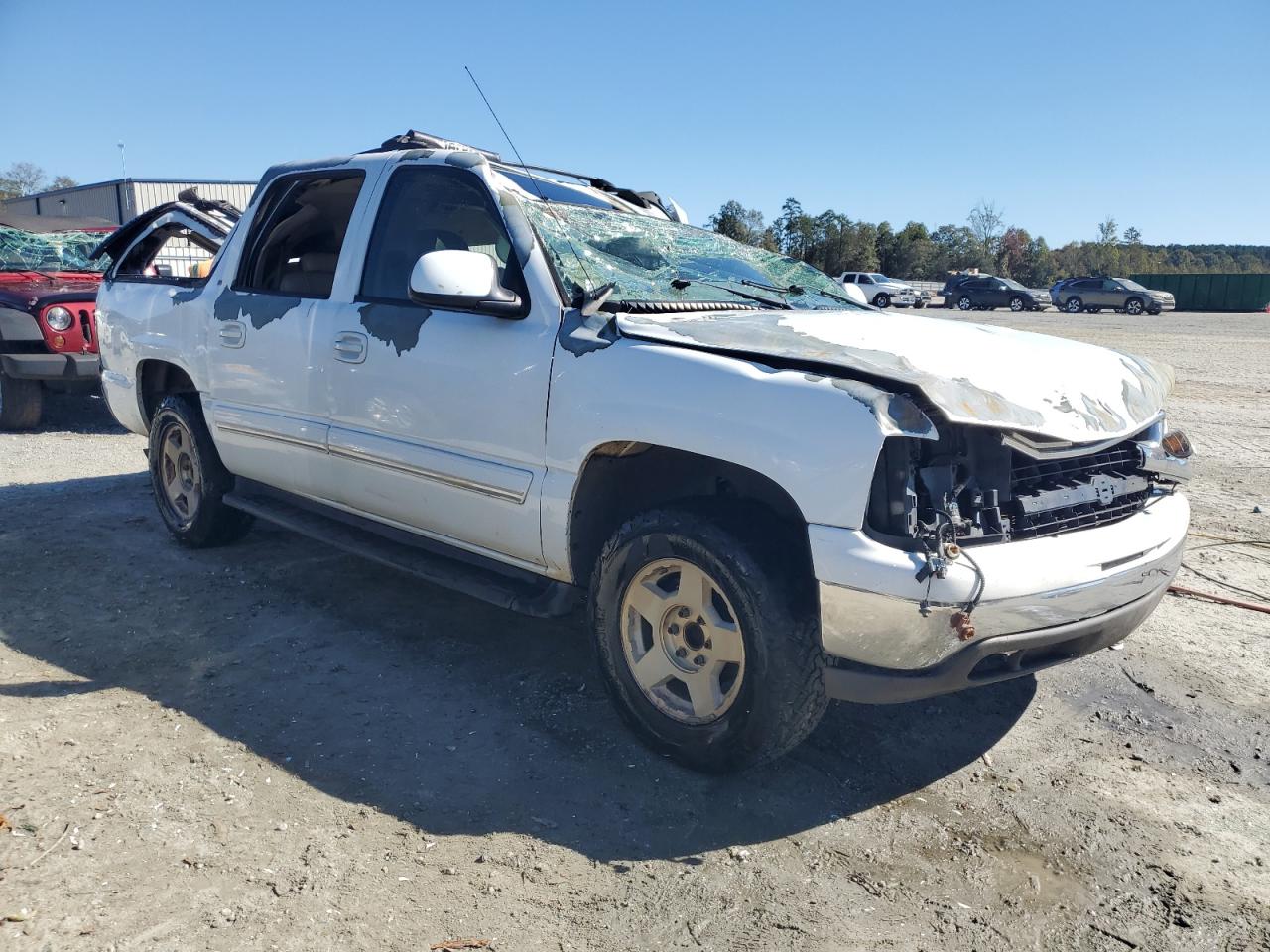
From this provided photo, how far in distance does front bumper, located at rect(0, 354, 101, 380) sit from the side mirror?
6461 mm

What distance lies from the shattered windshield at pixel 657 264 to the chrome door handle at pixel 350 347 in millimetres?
902

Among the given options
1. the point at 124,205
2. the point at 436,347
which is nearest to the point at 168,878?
the point at 436,347

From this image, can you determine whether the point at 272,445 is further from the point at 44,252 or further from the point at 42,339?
the point at 44,252

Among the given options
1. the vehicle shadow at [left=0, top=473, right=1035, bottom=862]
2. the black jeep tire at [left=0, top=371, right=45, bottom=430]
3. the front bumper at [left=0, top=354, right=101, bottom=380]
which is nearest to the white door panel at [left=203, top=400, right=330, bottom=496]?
the vehicle shadow at [left=0, top=473, right=1035, bottom=862]

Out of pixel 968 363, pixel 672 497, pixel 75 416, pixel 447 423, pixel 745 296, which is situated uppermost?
pixel 745 296

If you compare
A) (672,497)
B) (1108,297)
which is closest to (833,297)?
(672,497)

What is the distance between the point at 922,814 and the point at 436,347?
2.31 metres

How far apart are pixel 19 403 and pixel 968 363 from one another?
889 centimetres

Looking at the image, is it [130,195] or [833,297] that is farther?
[130,195]

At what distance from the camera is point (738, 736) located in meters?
2.97

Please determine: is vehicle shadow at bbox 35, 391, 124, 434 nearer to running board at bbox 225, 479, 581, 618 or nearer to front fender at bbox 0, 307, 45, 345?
front fender at bbox 0, 307, 45, 345

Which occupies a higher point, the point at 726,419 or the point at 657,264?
the point at 657,264

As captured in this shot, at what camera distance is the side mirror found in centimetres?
324

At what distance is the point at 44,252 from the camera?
10.3m
